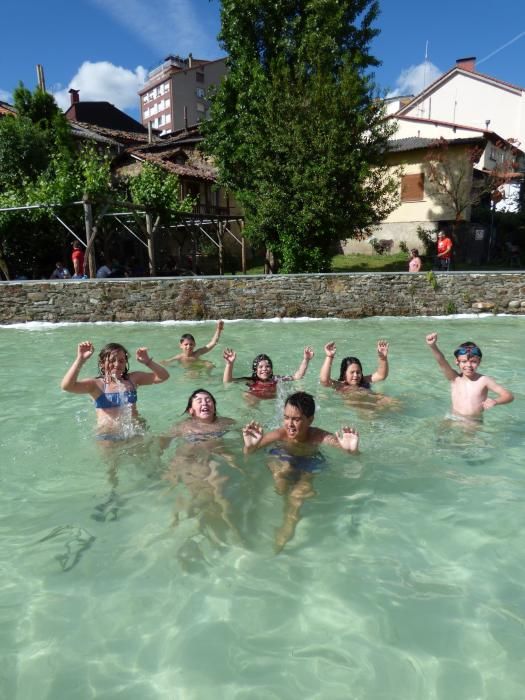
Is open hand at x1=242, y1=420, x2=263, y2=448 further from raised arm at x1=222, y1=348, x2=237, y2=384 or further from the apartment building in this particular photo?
the apartment building

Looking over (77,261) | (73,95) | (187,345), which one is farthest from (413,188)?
(73,95)

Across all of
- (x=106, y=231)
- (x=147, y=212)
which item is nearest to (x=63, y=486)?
(x=147, y=212)

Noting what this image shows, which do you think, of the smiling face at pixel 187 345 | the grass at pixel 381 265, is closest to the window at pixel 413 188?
the grass at pixel 381 265

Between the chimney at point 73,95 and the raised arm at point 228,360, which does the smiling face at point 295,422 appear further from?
the chimney at point 73,95

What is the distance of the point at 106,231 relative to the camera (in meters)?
21.0

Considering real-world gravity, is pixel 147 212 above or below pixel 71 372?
above

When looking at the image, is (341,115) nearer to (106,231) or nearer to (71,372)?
(106,231)

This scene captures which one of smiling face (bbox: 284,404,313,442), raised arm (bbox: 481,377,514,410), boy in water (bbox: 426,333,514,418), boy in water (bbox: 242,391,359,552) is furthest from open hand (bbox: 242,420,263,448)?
raised arm (bbox: 481,377,514,410)

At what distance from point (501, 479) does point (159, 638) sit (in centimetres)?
344

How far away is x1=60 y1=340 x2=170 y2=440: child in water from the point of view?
16.3 ft

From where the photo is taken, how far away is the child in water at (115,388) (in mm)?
4953


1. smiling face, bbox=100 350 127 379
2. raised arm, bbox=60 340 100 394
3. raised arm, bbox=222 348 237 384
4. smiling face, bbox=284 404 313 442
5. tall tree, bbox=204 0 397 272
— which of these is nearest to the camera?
smiling face, bbox=284 404 313 442

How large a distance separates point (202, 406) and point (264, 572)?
208cm

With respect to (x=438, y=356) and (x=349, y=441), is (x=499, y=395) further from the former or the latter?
(x=349, y=441)
